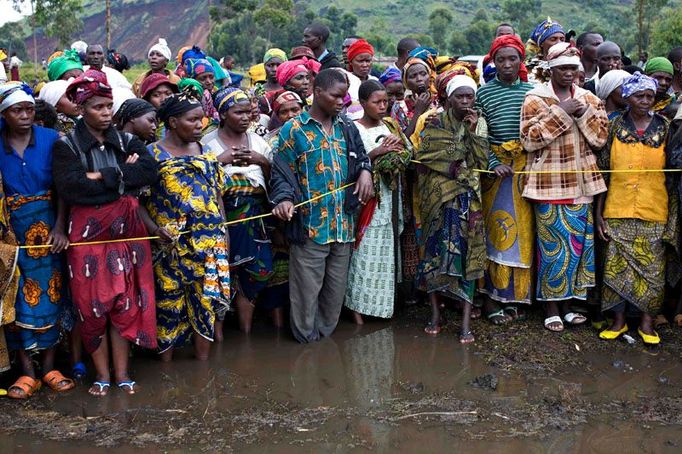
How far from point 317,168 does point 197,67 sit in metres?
2.75

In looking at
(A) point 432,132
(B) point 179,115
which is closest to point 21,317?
(B) point 179,115

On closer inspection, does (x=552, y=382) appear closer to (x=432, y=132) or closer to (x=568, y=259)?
(x=568, y=259)

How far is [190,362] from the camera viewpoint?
507cm

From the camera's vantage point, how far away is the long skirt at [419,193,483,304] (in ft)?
17.8

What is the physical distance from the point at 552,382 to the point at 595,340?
0.89 meters

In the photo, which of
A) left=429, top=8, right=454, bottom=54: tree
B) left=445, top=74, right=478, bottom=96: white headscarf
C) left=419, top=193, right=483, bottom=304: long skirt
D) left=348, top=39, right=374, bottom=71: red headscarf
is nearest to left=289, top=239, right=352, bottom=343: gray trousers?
left=419, top=193, right=483, bottom=304: long skirt

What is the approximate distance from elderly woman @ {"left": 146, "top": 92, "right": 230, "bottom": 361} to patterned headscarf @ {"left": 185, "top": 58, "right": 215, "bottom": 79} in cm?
248

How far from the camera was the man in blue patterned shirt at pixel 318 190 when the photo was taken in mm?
5172

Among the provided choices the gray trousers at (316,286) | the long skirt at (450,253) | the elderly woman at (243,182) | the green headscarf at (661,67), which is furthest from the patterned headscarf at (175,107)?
the green headscarf at (661,67)

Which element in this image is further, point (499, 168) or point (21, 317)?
point (499, 168)

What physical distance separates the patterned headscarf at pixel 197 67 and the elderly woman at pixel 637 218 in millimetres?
3963

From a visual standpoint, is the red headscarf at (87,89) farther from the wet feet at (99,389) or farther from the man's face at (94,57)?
the man's face at (94,57)

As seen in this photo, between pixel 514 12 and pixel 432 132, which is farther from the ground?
pixel 514 12

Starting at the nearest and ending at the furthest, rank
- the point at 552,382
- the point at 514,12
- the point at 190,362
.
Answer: the point at 552,382 < the point at 190,362 < the point at 514,12
